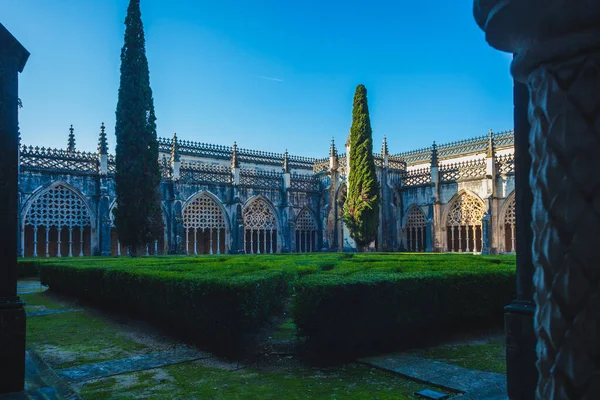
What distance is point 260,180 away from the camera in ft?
108

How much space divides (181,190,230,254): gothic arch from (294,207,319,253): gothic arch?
581cm

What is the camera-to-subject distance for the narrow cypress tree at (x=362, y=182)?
95.8 feet

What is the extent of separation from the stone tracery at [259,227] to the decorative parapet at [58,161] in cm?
1033

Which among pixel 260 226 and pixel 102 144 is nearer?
pixel 102 144

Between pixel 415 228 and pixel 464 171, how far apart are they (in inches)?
223

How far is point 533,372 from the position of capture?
3508mm

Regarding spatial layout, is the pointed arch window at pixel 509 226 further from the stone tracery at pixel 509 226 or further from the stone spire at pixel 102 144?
the stone spire at pixel 102 144

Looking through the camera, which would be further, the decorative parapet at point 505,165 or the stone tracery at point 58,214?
the decorative parapet at point 505,165

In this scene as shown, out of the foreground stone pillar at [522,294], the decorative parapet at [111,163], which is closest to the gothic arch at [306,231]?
the decorative parapet at [111,163]

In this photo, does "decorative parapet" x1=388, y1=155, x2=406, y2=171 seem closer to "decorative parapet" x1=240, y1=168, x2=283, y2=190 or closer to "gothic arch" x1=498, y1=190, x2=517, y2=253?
"decorative parapet" x1=240, y1=168, x2=283, y2=190

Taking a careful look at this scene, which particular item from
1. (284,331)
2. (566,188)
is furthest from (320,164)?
(566,188)

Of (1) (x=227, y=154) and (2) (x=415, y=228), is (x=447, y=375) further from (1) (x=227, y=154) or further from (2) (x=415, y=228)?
(1) (x=227, y=154)

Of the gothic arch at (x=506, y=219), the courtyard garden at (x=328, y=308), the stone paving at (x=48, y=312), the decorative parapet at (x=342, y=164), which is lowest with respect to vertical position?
the stone paving at (x=48, y=312)

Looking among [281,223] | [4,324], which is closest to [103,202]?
[281,223]
